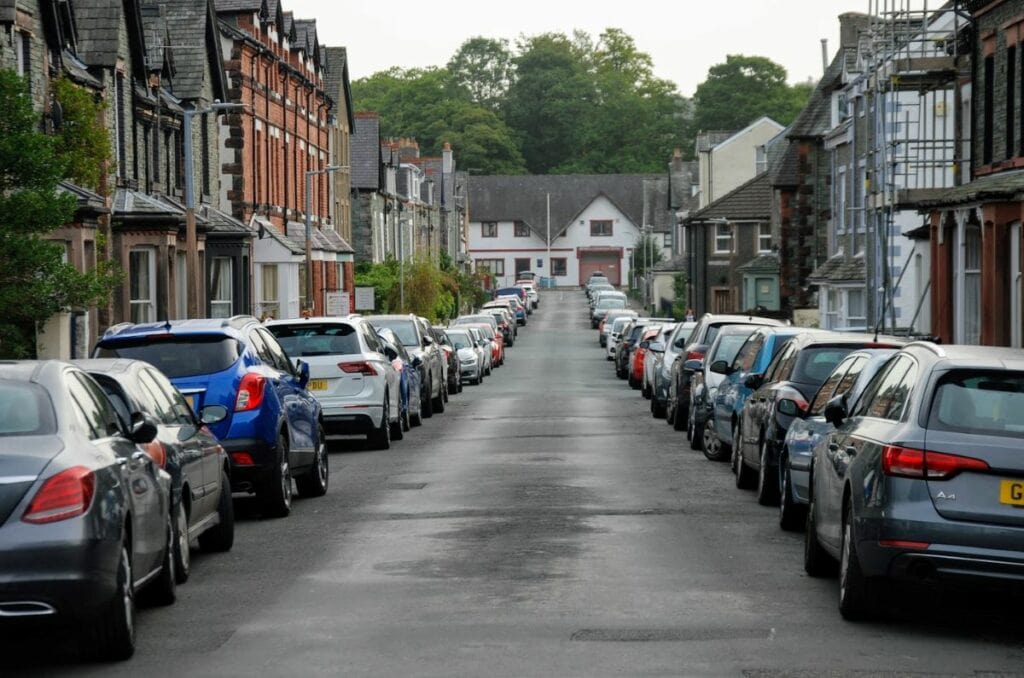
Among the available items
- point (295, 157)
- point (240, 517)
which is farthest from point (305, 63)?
point (240, 517)

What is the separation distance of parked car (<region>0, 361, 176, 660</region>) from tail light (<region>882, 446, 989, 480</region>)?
3.92 meters

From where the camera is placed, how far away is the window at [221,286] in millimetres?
47344

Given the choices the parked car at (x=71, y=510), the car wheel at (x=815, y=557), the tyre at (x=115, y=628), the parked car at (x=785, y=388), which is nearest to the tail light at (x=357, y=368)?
the parked car at (x=785, y=388)

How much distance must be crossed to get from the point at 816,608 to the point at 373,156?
2954 inches

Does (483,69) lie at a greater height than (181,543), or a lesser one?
greater

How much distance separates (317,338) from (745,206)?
188ft

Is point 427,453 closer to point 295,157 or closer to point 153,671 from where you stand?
point 153,671

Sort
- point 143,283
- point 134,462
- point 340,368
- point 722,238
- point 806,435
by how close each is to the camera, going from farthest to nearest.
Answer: point 722,238 → point 143,283 → point 340,368 → point 806,435 → point 134,462

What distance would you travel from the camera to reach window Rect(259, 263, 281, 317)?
178ft

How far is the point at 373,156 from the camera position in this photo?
276ft

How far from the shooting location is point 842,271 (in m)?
47.9

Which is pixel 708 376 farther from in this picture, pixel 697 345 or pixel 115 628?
pixel 115 628

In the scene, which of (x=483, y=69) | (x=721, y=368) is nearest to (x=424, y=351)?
(x=721, y=368)

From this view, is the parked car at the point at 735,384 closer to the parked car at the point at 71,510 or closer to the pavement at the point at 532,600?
the pavement at the point at 532,600
